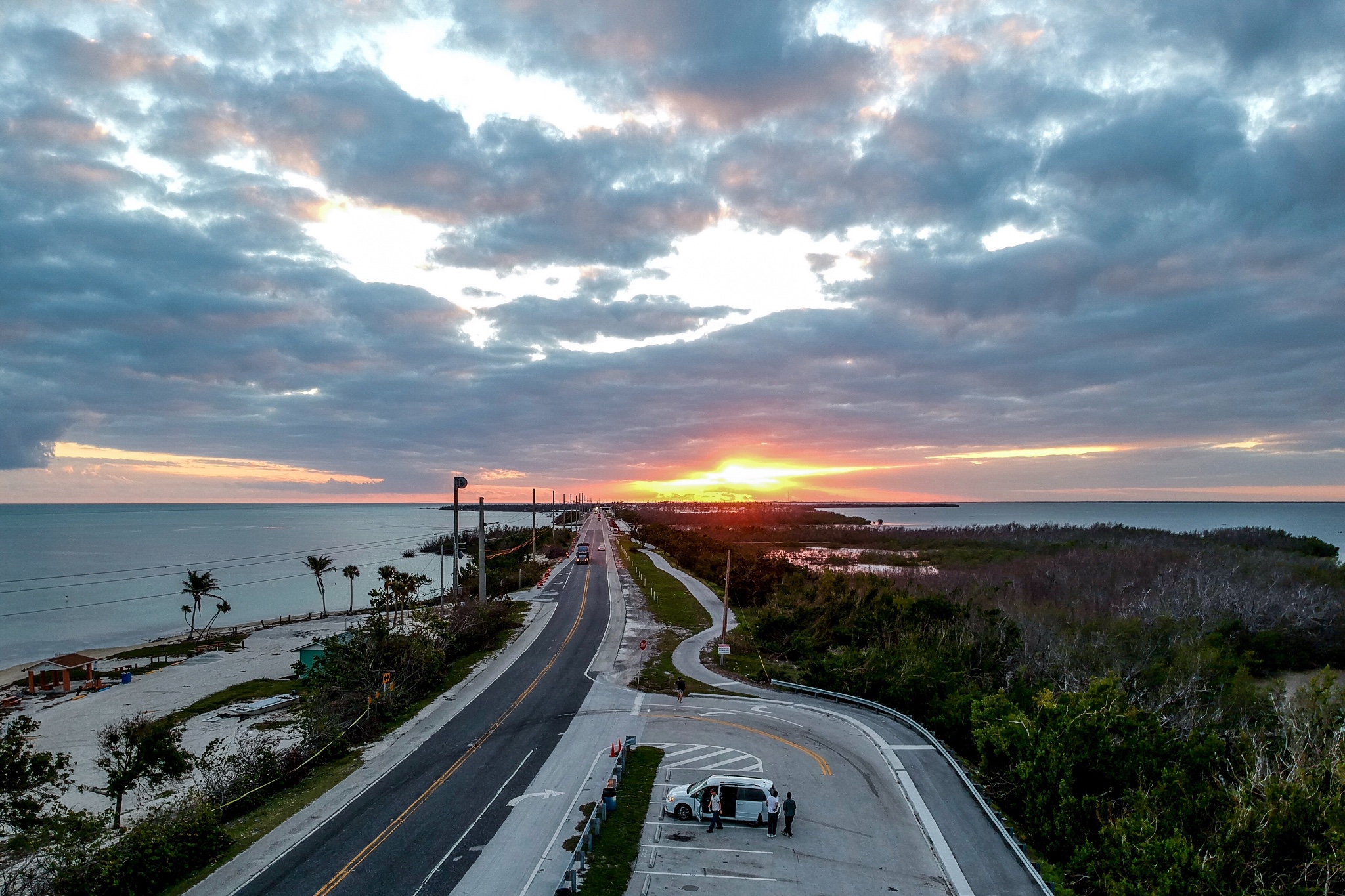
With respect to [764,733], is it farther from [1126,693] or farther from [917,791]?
[1126,693]

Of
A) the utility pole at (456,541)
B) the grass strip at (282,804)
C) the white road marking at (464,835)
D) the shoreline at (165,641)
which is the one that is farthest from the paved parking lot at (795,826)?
the shoreline at (165,641)

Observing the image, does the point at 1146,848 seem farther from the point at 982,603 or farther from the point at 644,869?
the point at 982,603

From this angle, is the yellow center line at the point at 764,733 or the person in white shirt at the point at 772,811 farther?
the yellow center line at the point at 764,733

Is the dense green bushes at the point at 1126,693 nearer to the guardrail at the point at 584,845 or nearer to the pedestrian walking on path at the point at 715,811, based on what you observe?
the pedestrian walking on path at the point at 715,811

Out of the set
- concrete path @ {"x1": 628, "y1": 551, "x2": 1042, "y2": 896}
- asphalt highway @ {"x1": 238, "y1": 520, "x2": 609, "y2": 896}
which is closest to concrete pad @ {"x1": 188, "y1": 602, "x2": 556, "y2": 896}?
asphalt highway @ {"x1": 238, "y1": 520, "x2": 609, "y2": 896}

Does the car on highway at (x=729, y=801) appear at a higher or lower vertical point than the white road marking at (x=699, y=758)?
higher

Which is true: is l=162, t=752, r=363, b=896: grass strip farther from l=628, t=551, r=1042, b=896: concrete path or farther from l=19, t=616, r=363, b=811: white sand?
l=628, t=551, r=1042, b=896: concrete path

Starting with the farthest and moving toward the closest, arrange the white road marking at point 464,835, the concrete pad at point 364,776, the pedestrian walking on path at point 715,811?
1. the pedestrian walking on path at point 715,811
2. the concrete pad at point 364,776
3. the white road marking at point 464,835
